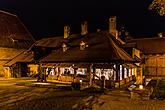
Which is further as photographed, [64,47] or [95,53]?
[64,47]

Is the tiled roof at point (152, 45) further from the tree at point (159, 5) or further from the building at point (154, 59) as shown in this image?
the tree at point (159, 5)

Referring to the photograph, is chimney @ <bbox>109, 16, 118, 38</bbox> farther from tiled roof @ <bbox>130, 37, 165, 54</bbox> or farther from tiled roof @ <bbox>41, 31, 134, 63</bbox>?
tiled roof @ <bbox>130, 37, 165, 54</bbox>

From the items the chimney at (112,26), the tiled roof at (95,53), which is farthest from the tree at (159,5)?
the chimney at (112,26)

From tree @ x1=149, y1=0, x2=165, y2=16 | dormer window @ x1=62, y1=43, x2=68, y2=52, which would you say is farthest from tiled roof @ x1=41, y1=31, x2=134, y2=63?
tree @ x1=149, y1=0, x2=165, y2=16

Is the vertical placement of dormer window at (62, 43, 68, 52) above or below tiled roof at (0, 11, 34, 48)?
below

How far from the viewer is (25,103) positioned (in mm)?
14742

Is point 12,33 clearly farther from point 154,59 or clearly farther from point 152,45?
point 154,59

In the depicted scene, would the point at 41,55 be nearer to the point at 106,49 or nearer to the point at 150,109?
the point at 106,49

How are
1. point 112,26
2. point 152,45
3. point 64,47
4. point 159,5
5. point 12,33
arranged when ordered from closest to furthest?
point 159,5 → point 64,47 → point 112,26 → point 152,45 → point 12,33

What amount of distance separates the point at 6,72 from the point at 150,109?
95.7ft

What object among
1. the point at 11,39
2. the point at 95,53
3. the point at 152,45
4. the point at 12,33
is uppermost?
the point at 12,33

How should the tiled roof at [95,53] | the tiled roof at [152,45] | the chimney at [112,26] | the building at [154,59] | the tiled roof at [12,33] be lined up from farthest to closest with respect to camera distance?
the tiled roof at [12,33] < the tiled roof at [152,45] < the building at [154,59] < the chimney at [112,26] < the tiled roof at [95,53]

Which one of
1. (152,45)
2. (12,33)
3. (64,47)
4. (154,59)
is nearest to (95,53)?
(64,47)

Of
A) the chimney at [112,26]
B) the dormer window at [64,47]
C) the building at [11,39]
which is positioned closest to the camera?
the dormer window at [64,47]
